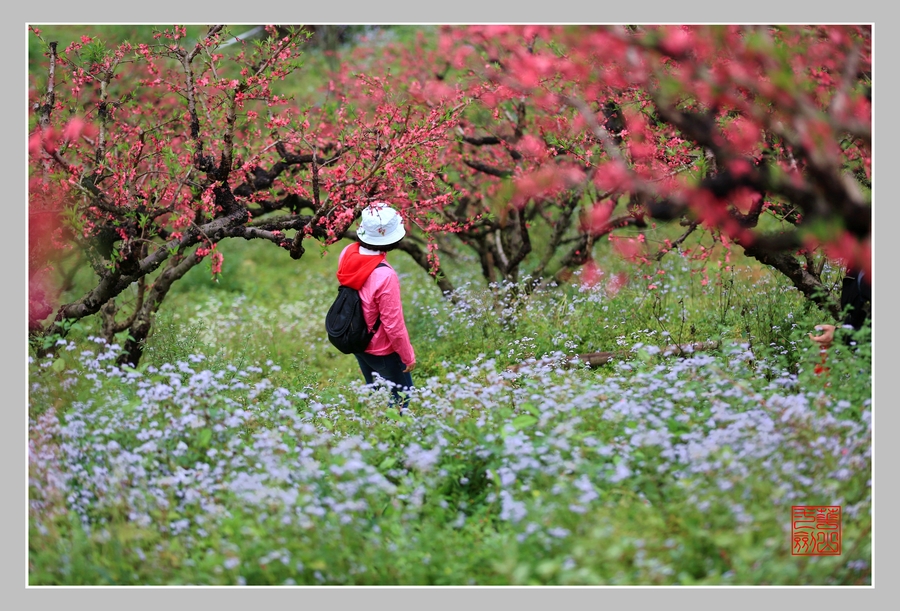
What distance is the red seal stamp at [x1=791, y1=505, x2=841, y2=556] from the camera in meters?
3.65

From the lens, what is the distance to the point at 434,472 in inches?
169

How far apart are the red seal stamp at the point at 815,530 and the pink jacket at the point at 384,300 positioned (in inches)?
103

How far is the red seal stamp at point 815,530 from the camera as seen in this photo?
3.65 m

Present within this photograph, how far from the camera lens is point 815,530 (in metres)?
3.71

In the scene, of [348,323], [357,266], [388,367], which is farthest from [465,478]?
[357,266]

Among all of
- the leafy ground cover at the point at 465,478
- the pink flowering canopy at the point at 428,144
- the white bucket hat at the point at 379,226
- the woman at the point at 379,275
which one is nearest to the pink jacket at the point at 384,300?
the woman at the point at 379,275

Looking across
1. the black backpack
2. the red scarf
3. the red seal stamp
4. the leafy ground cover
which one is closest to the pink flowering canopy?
the red scarf

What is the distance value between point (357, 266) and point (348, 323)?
0.40 metres

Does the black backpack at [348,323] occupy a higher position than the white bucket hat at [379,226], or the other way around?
the white bucket hat at [379,226]

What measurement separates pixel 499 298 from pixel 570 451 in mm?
3661

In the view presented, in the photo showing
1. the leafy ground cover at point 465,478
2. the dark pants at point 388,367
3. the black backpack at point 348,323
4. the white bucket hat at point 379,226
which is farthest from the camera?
the dark pants at point 388,367

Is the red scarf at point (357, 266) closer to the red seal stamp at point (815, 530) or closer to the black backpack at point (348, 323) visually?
the black backpack at point (348, 323)

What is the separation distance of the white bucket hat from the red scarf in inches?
4.4

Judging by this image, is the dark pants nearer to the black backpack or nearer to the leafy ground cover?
the black backpack
